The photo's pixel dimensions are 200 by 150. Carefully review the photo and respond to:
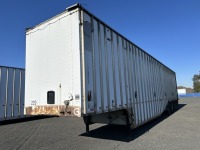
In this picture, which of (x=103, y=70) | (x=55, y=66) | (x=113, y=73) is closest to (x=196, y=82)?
(x=113, y=73)

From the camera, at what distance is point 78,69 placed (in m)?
5.07

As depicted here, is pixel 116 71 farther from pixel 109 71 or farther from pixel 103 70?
pixel 103 70

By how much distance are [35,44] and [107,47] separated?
92.9 inches

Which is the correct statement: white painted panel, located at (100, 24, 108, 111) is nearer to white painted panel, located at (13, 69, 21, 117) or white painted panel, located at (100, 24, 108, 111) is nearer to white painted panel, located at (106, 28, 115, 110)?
white painted panel, located at (106, 28, 115, 110)

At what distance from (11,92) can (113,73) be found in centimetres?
743

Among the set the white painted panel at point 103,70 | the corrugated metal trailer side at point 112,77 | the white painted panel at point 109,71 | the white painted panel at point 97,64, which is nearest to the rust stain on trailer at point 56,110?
the corrugated metal trailer side at point 112,77

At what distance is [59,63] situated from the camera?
561 centimetres

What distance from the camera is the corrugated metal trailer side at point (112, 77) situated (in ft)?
17.5

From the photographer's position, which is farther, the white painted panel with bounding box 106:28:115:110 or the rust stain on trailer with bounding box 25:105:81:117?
the white painted panel with bounding box 106:28:115:110

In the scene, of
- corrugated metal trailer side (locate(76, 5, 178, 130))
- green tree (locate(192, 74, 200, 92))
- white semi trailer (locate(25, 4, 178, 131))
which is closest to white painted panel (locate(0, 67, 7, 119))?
white semi trailer (locate(25, 4, 178, 131))

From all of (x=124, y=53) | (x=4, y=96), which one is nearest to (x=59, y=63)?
(x=124, y=53)

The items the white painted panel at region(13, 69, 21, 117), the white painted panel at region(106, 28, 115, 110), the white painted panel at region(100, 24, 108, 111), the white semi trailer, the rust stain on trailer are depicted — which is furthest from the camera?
the white painted panel at region(13, 69, 21, 117)

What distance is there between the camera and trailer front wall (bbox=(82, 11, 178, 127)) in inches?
213

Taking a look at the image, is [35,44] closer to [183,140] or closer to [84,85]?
[84,85]
